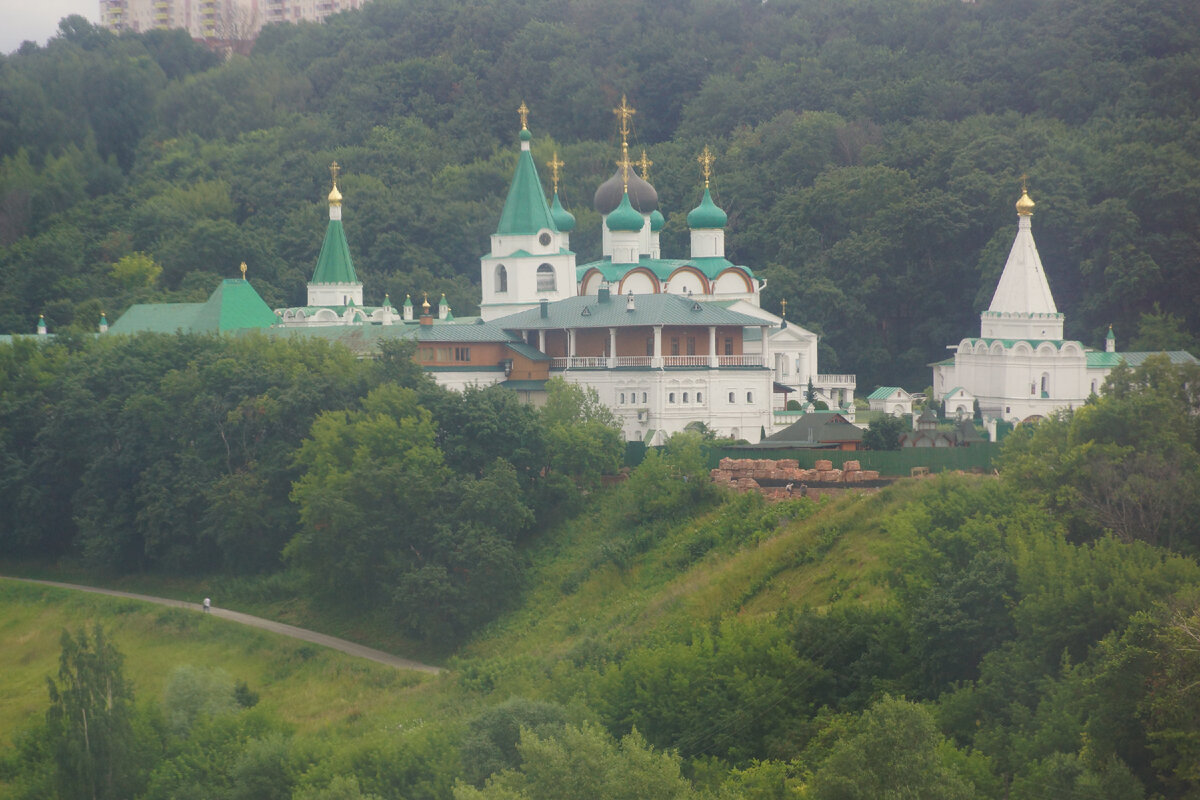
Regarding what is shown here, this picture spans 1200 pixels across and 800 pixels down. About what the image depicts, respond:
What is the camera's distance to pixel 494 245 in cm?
4831

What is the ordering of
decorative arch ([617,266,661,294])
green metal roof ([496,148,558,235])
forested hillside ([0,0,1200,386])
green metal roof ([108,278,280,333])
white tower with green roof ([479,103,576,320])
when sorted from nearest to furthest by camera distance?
decorative arch ([617,266,661,294]) → white tower with green roof ([479,103,576,320]) → green metal roof ([496,148,558,235]) → green metal roof ([108,278,280,333]) → forested hillside ([0,0,1200,386])

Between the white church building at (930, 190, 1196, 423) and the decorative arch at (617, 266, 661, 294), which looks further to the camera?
the decorative arch at (617, 266, 661, 294)

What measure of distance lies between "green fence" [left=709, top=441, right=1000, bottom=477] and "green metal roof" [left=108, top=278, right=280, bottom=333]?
737 inches

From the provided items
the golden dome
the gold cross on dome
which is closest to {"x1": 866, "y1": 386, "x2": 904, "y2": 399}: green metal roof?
the golden dome

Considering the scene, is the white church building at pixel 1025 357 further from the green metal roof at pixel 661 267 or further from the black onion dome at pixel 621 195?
the black onion dome at pixel 621 195

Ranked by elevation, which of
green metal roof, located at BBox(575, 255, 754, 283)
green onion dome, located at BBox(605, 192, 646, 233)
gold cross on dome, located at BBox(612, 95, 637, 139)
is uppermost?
gold cross on dome, located at BBox(612, 95, 637, 139)

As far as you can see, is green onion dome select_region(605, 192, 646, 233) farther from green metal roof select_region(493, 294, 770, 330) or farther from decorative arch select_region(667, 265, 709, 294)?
green metal roof select_region(493, 294, 770, 330)

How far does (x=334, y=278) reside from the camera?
173ft

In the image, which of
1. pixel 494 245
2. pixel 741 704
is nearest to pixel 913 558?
pixel 741 704

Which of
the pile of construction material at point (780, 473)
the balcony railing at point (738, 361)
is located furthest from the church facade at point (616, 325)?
the pile of construction material at point (780, 473)

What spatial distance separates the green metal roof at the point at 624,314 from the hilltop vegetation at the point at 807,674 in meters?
7.93

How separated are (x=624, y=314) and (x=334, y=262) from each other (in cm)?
1344

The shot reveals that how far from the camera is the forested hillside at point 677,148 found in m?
53.1

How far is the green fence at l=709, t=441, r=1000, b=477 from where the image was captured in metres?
35.0
